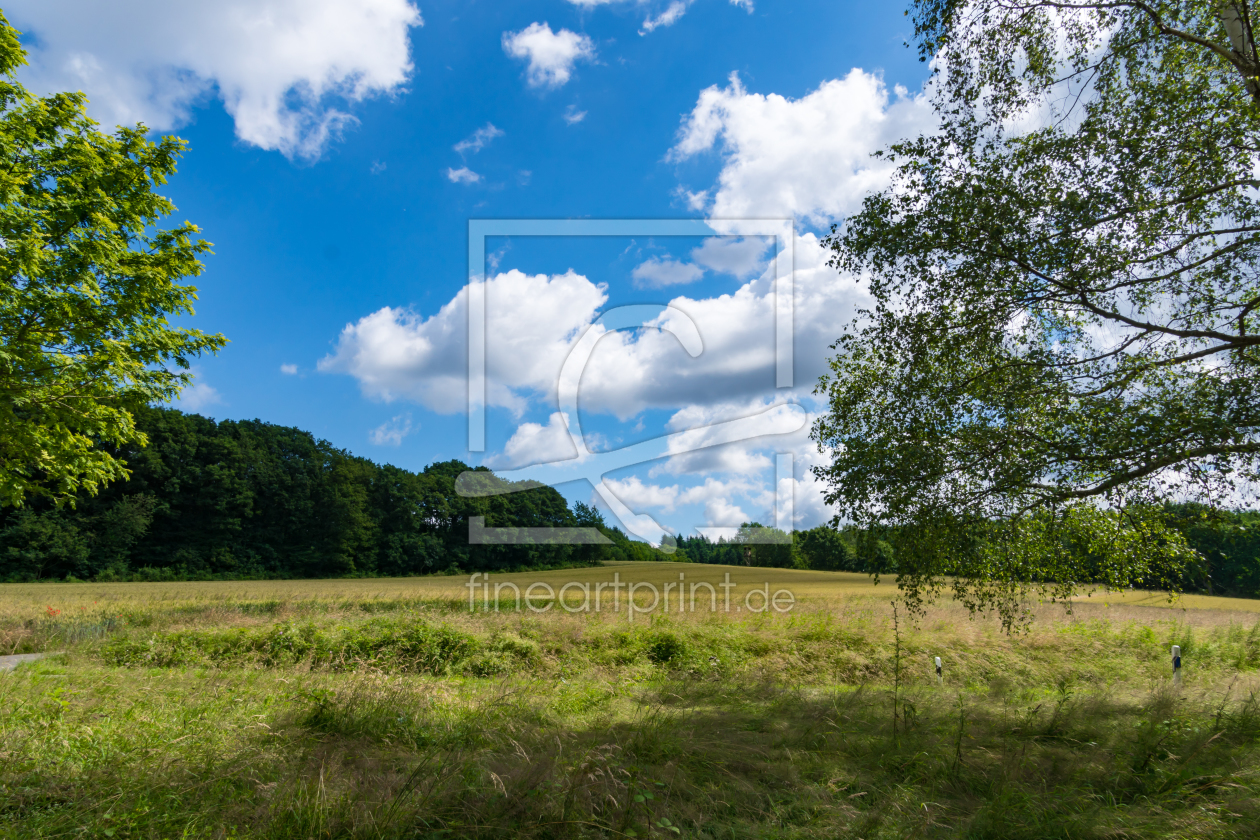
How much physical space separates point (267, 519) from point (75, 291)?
5457 cm

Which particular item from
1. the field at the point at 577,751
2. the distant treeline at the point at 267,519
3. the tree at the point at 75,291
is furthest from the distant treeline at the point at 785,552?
the tree at the point at 75,291

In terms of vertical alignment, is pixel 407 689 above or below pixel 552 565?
above

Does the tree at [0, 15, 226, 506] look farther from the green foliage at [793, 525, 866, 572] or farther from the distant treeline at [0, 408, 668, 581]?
the green foliage at [793, 525, 866, 572]

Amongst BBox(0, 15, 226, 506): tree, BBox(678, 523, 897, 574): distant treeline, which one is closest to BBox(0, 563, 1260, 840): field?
BBox(0, 15, 226, 506): tree

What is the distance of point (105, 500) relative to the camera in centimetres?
4969

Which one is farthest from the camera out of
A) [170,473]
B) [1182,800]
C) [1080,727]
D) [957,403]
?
[170,473]

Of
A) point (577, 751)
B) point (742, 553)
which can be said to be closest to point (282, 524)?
point (742, 553)

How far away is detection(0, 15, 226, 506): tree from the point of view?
11.5 meters

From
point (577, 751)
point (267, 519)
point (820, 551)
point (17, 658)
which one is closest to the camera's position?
point (577, 751)

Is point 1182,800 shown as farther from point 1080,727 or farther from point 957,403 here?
point 957,403

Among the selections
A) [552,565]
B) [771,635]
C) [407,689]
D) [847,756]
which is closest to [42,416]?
[407,689]

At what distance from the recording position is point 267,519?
195ft

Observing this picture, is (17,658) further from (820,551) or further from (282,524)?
(820,551)

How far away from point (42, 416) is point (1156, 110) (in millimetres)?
19939
